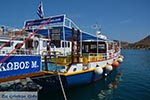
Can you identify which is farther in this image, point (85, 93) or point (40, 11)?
point (40, 11)

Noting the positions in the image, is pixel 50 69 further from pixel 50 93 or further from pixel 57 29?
pixel 57 29

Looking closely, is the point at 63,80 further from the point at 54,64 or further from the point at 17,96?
the point at 17,96

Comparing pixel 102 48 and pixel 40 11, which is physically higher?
pixel 40 11

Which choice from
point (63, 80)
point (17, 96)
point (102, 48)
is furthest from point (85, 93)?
point (102, 48)

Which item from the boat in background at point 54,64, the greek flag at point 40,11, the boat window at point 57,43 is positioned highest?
the greek flag at point 40,11

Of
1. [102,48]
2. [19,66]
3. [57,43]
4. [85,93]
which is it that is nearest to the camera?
[19,66]

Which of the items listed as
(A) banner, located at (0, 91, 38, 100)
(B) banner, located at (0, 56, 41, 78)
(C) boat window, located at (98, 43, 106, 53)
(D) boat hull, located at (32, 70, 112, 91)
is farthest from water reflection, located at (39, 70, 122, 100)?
(C) boat window, located at (98, 43, 106, 53)

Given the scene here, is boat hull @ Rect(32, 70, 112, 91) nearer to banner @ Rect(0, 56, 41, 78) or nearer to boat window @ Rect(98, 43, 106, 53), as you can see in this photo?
banner @ Rect(0, 56, 41, 78)

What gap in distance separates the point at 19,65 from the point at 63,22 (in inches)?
247

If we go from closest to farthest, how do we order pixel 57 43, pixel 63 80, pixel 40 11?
1. pixel 63 80
2. pixel 40 11
3. pixel 57 43

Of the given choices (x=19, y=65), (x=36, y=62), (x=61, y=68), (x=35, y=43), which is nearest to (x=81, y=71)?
(x=61, y=68)

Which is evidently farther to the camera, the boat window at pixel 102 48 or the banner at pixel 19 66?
the boat window at pixel 102 48

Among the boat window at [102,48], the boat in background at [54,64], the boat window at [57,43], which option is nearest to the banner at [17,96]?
the boat in background at [54,64]

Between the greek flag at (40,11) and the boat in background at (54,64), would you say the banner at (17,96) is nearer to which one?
the boat in background at (54,64)
